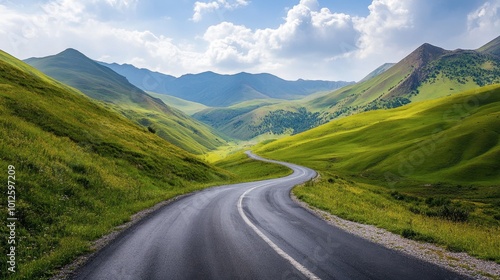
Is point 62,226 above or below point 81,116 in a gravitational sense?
below

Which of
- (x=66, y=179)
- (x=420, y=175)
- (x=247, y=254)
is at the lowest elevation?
(x=420, y=175)

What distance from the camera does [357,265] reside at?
8727 millimetres

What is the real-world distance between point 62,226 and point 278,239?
9.79 meters

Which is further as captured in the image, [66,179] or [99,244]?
[66,179]

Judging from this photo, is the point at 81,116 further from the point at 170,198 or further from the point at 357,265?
the point at 357,265

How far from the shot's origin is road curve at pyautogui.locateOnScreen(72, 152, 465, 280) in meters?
8.23

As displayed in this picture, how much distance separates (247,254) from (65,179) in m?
15.6

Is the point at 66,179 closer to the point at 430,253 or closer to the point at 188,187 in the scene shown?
the point at 188,187

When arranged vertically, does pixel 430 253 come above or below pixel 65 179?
above

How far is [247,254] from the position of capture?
9875mm

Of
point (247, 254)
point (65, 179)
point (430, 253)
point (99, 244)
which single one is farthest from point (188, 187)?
point (430, 253)

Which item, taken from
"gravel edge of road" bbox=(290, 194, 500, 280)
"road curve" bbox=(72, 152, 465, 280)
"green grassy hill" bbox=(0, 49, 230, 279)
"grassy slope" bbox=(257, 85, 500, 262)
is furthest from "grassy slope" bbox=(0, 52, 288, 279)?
"grassy slope" bbox=(257, 85, 500, 262)

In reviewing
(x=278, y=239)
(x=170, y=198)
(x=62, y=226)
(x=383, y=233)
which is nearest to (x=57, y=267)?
(x=62, y=226)

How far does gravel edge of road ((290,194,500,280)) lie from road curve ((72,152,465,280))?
544 millimetres
